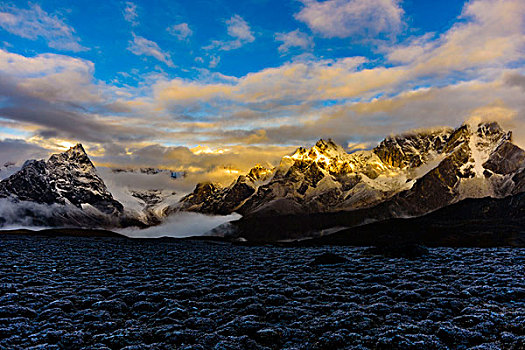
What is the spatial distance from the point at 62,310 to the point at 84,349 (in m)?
7.58

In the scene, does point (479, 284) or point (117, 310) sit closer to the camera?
point (117, 310)

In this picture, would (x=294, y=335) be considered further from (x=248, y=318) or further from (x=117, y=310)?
(x=117, y=310)

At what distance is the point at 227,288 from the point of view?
29.2 m

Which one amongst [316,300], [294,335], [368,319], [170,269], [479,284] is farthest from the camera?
[170,269]

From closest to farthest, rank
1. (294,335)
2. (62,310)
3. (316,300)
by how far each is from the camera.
Answer: (294,335), (62,310), (316,300)

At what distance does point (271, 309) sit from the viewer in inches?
Answer: 882

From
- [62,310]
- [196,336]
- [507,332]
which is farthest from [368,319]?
[62,310]

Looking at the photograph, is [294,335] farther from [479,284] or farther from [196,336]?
[479,284]

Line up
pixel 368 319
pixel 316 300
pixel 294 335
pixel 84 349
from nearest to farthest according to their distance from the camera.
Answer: pixel 84 349 → pixel 294 335 → pixel 368 319 → pixel 316 300

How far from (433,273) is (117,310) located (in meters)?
27.4

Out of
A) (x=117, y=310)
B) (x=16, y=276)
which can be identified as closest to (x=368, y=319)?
(x=117, y=310)

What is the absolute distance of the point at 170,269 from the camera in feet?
136

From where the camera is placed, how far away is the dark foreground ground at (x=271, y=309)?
17094mm

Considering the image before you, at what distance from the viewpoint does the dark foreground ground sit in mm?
17094
